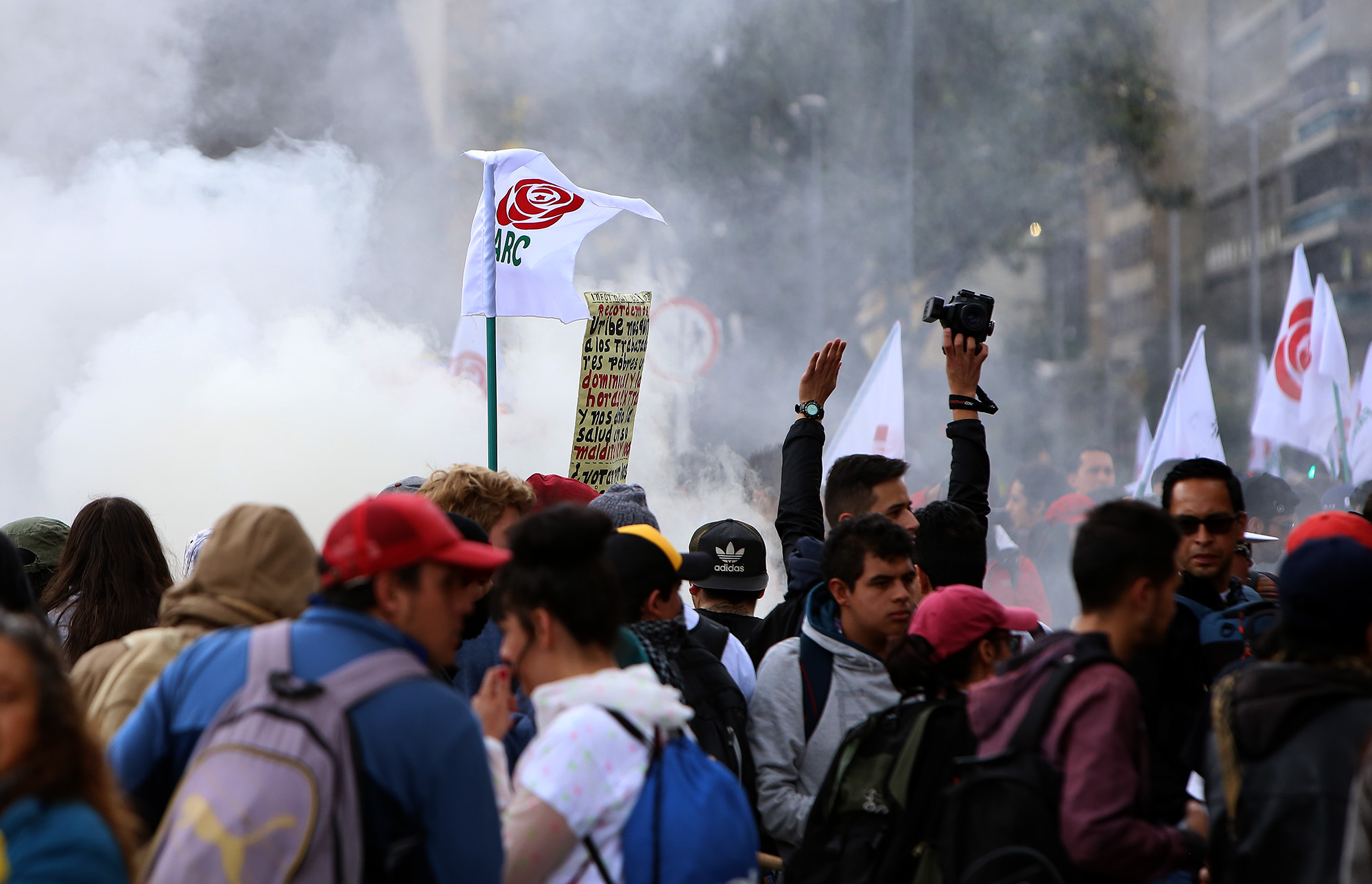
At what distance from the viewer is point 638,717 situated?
6.25 feet

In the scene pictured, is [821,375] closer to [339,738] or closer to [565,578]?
[565,578]

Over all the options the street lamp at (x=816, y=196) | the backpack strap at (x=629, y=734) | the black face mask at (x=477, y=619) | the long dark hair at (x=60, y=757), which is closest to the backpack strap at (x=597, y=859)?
the backpack strap at (x=629, y=734)

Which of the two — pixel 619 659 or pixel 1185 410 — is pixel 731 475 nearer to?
pixel 1185 410

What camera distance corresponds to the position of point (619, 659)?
225 centimetres

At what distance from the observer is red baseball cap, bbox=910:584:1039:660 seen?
2.54 meters

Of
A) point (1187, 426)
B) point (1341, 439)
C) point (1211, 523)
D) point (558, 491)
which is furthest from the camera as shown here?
point (1341, 439)

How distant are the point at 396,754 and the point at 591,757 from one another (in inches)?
11.8

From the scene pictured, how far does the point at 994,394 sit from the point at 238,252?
11072 mm

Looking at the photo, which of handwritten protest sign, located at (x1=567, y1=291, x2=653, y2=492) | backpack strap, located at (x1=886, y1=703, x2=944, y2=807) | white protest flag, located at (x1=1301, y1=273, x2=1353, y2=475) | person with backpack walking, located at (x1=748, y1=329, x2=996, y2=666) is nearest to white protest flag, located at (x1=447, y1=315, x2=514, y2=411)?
handwritten protest sign, located at (x1=567, y1=291, x2=653, y2=492)

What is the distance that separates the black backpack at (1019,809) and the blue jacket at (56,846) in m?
1.29

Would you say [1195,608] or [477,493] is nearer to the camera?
[1195,608]

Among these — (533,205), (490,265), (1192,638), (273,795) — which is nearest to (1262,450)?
(533,205)

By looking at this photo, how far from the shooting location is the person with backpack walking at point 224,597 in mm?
2098

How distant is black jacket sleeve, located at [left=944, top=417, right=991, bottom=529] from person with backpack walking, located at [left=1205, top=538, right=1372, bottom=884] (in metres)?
1.50
